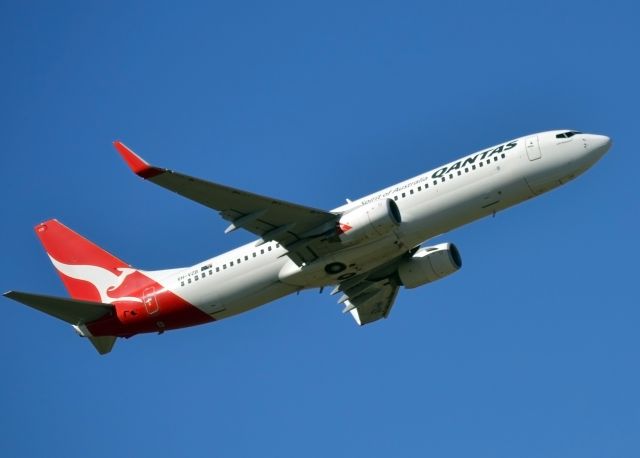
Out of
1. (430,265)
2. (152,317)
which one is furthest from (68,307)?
(430,265)

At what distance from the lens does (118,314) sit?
56.5 meters

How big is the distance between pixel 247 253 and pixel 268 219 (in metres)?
3.54

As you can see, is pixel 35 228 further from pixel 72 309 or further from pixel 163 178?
pixel 163 178

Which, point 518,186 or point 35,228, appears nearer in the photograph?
point 518,186

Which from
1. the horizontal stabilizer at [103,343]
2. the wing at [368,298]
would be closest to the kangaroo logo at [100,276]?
the horizontal stabilizer at [103,343]

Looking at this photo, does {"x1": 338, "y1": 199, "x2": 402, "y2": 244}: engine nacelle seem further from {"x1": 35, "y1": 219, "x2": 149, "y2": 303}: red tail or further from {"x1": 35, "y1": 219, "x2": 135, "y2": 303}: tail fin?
{"x1": 35, "y1": 219, "x2": 135, "y2": 303}: tail fin

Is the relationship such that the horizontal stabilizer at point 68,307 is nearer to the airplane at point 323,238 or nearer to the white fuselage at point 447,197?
the airplane at point 323,238

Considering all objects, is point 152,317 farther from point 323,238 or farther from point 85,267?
point 323,238

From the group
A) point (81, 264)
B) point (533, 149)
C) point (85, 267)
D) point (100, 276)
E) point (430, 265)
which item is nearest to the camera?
point (533, 149)

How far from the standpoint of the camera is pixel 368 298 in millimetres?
59406

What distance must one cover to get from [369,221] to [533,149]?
836cm

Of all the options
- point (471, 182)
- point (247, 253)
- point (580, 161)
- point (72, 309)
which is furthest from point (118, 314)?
point (580, 161)

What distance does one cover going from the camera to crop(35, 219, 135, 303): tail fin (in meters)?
58.8

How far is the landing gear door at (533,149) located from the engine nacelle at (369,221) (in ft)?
21.8
